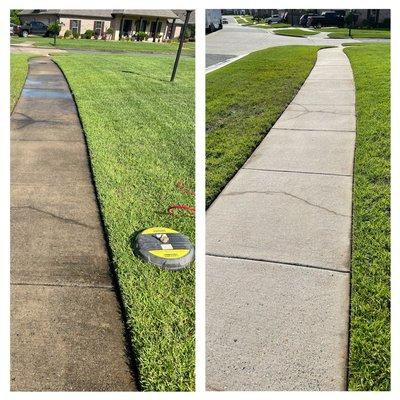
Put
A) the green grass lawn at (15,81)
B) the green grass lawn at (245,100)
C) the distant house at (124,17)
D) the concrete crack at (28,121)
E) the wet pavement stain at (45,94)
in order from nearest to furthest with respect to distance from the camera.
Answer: the distant house at (124,17) → the green grass lawn at (245,100) → the concrete crack at (28,121) → the green grass lawn at (15,81) → the wet pavement stain at (45,94)

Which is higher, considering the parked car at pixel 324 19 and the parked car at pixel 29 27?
the parked car at pixel 29 27

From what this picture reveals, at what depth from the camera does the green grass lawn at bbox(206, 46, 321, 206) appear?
4688mm

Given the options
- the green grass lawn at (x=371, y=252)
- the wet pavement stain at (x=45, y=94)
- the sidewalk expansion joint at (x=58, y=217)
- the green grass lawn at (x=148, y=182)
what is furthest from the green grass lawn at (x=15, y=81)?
the green grass lawn at (x=371, y=252)

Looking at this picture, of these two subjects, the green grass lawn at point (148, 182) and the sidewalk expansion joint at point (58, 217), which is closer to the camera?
the green grass lawn at point (148, 182)

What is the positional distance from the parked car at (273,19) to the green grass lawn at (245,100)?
1670 mm

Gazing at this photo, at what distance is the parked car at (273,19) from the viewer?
2392mm

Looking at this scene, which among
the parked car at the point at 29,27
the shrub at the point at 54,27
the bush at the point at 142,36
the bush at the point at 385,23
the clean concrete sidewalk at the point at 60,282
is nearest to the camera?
the bush at the point at 385,23

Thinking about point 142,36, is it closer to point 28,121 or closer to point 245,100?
point 245,100

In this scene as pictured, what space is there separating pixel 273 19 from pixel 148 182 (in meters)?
2.15

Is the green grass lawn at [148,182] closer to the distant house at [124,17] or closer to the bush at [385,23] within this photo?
the distant house at [124,17]

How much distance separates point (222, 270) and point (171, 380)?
911 millimetres

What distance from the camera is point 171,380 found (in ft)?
7.09
